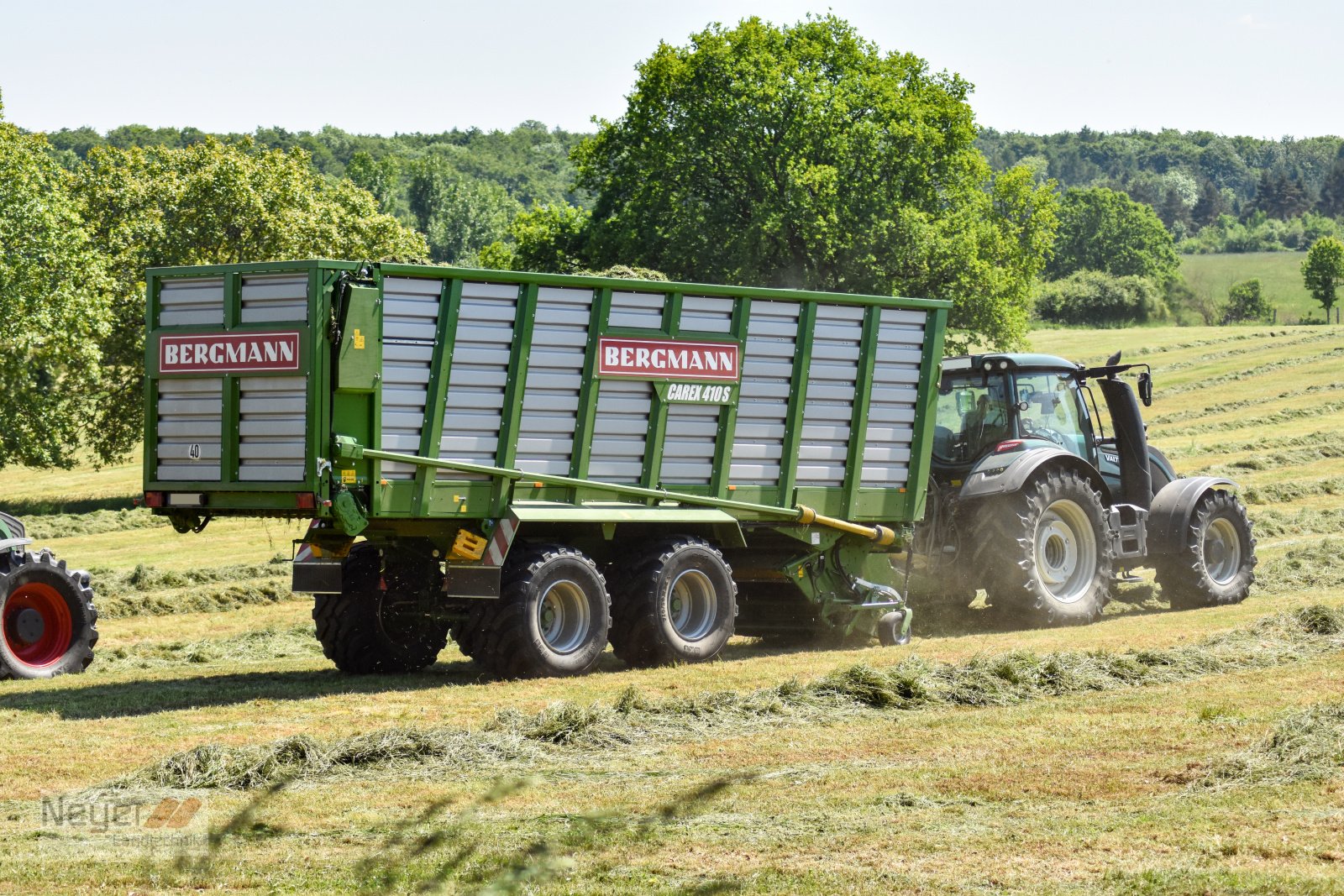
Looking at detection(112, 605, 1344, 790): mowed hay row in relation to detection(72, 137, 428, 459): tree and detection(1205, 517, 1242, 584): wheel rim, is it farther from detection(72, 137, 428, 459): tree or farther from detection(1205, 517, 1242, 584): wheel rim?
detection(72, 137, 428, 459): tree

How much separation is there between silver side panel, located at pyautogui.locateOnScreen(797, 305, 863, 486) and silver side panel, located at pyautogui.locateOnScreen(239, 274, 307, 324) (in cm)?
475

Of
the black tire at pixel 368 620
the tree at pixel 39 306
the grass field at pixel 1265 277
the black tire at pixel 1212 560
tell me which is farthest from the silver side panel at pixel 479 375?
the grass field at pixel 1265 277

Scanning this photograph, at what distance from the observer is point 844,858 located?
657cm

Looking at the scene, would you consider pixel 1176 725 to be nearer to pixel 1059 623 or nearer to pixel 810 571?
pixel 810 571

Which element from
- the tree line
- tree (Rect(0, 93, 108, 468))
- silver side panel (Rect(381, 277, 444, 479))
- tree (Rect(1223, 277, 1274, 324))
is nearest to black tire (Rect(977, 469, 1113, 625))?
silver side panel (Rect(381, 277, 444, 479))

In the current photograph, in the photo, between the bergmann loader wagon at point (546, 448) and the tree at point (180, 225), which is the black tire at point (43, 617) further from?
the tree at point (180, 225)

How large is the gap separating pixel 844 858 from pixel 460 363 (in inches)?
251

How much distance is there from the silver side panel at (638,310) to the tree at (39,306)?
2012cm

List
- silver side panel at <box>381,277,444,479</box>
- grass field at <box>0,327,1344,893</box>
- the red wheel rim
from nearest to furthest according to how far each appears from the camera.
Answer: grass field at <box>0,327,1344,893</box>
silver side panel at <box>381,277,444,479</box>
the red wheel rim

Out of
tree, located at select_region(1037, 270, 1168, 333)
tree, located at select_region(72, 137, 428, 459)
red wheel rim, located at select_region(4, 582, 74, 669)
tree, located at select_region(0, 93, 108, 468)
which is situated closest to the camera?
red wheel rim, located at select_region(4, 582, 74, 669)

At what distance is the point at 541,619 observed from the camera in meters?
12.6

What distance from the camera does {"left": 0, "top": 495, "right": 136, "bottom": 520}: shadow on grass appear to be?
35.0 meters

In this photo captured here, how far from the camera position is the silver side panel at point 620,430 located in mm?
12961

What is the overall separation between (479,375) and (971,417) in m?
6.33
